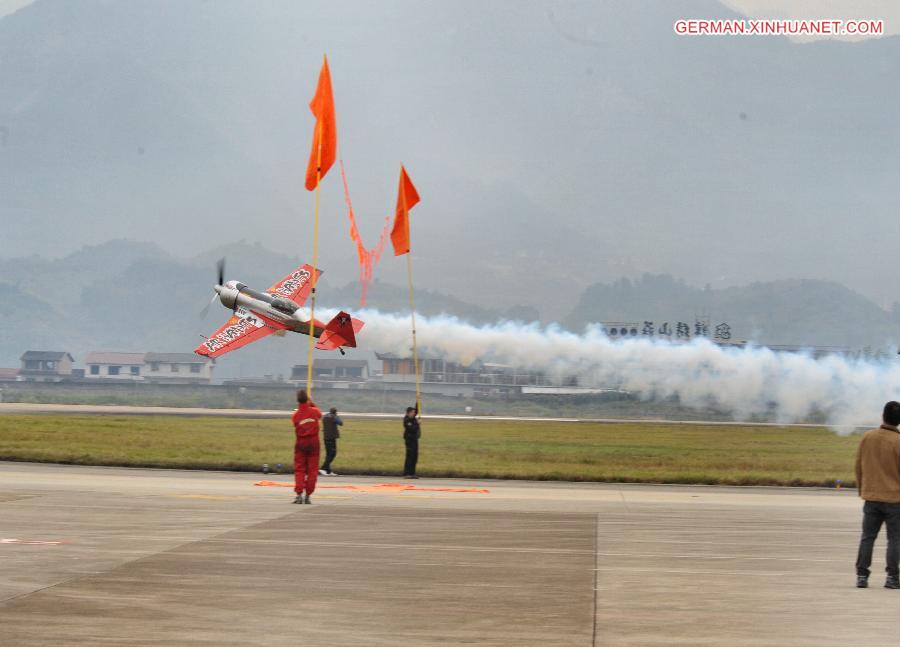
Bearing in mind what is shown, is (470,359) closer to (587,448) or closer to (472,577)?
(587,448)

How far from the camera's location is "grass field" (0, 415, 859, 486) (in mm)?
35844

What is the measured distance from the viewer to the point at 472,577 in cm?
1394

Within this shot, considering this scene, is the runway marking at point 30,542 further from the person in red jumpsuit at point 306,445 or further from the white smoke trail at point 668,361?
the white smoke trail at point 668,361

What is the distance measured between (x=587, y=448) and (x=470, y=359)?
1006 cm

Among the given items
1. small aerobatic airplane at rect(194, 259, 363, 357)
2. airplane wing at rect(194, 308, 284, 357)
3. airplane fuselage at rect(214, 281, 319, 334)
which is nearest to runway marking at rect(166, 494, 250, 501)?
small aerobatic airplane at rect(194, 259, 363, 357)

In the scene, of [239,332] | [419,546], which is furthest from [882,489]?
[239,332]

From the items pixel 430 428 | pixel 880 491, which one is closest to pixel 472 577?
pixel 880 491

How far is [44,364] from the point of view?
18062 centimetres

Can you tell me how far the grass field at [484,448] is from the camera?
35844 mm

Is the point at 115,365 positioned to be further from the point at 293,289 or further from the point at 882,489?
the point at 882,489

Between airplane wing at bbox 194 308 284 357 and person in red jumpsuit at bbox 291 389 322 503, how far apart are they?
30.1 metres

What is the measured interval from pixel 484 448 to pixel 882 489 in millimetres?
35793

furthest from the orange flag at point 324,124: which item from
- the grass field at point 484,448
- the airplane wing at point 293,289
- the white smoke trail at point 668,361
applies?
the white smoke trail at point 668,361

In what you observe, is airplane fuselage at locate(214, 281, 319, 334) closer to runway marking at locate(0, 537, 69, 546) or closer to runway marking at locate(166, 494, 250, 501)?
runway marking at locate(166, 494, 250, 501)
